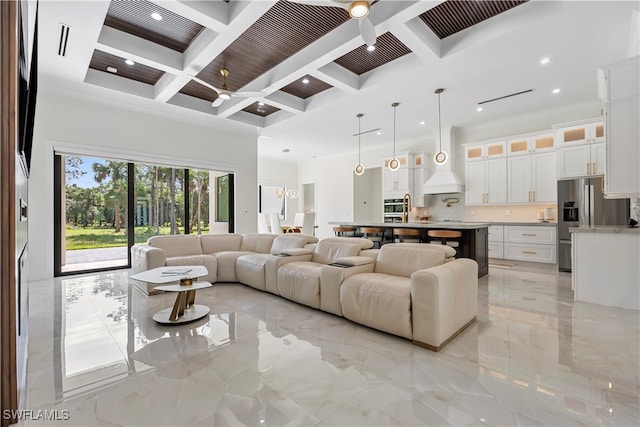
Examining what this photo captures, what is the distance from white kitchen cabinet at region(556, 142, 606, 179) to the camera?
5.24 meters

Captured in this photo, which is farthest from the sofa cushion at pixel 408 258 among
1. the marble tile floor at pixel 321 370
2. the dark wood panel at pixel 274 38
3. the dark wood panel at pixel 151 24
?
the dark wood panel at pixel 151 24

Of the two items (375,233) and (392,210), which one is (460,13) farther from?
(392,210)

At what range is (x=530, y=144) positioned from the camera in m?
6.20

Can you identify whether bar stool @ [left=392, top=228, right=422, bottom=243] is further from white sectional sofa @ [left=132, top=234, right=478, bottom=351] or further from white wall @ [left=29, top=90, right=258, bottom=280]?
white wall @ [left=29, top=90, right=258, bottom=280]

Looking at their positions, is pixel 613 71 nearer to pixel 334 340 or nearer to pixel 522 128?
pixel 522 128

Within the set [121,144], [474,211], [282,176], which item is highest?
[282,176]

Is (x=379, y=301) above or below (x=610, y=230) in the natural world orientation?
below

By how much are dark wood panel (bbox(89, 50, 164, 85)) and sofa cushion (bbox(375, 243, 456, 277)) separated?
185 inches

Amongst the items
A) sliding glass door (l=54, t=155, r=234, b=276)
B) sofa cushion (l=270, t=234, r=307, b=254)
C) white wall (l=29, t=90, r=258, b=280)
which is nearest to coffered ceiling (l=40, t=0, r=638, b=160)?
white wall (l=29, t=90, r=258, b=280)

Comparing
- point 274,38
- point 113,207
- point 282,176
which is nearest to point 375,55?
point 274,38

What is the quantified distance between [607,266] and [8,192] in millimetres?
5319

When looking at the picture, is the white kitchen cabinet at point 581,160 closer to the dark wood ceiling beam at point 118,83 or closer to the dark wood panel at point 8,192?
the dark wood panel at point 8,192

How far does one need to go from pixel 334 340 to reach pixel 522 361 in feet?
4.80

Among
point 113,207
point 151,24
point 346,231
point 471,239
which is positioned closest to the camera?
point 151,24
